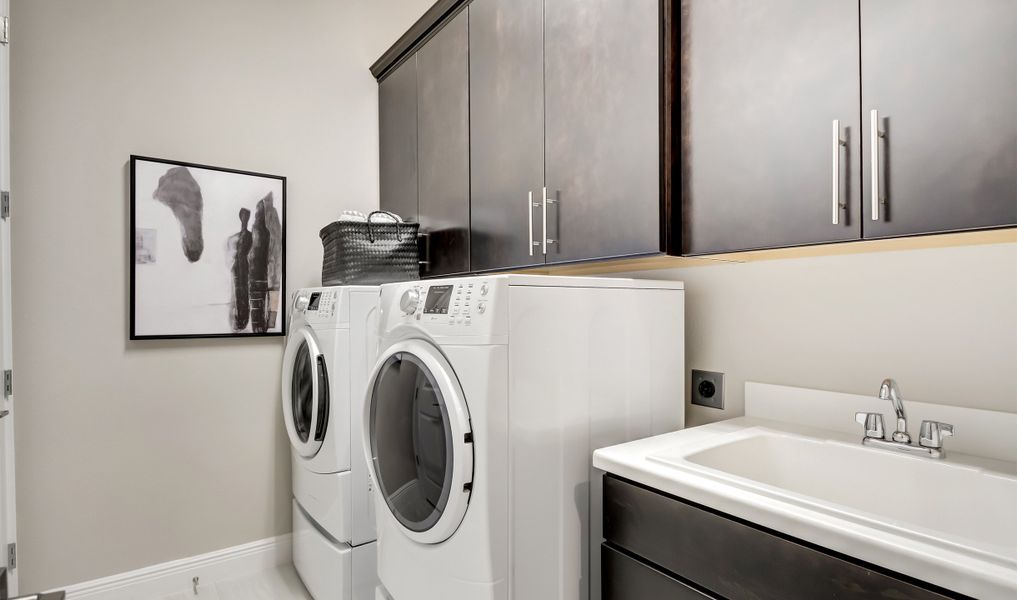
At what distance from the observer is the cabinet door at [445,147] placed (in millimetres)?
2096

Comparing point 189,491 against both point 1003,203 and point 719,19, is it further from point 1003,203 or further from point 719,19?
point 1003,203

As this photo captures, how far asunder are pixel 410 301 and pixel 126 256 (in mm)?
1570

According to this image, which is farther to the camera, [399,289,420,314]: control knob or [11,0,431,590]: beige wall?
[11,0,431,590]: beige wall

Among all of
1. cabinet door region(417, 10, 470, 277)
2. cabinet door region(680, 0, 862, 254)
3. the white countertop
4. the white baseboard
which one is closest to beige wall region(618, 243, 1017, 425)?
the white countertop

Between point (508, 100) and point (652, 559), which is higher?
point (508, 100)

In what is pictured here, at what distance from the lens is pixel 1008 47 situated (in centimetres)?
82

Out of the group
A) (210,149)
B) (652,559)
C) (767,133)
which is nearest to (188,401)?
(210,149)

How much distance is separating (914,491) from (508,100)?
1.59 m

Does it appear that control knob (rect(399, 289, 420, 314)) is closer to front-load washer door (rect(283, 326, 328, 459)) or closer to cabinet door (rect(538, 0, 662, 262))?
cabinet door (rect(538, 0, 662, 262))

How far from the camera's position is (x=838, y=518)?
84cm

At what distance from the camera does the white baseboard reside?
7.16 ft

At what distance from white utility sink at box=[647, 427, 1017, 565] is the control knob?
2.41 feet

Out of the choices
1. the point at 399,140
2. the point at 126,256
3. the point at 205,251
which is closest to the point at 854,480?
the point at 399,140

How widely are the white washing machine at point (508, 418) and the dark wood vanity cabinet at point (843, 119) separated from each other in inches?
14.3
